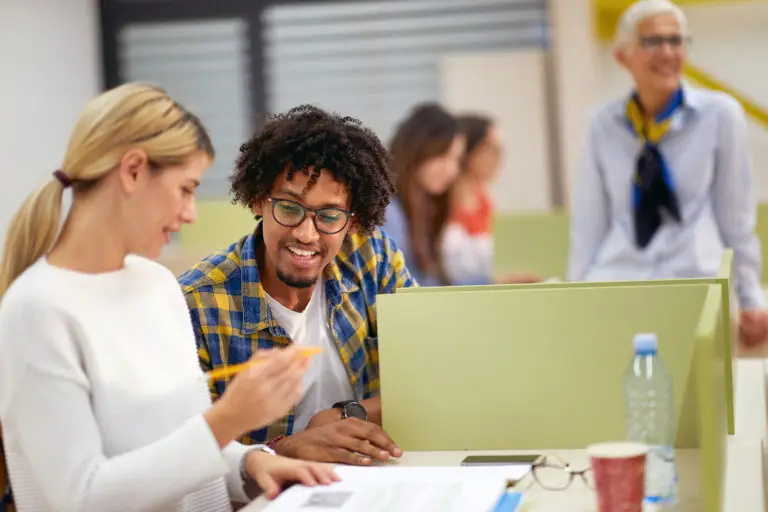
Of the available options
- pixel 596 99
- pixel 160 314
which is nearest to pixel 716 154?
pixel 160 314

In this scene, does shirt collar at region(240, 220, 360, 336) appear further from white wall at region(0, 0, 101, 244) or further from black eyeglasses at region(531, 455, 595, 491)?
white wall at region(0, 0, 101, 244)

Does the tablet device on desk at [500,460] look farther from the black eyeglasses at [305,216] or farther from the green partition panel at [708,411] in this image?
the black eyeglasses at [305,216]

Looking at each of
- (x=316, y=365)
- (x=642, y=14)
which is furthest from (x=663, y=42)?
(x=316, y=365)

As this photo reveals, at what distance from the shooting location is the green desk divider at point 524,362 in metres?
1.93

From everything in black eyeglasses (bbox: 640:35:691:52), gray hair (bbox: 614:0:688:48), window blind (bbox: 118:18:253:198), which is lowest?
black eyeglasses (bbox: 640:35:691:52)

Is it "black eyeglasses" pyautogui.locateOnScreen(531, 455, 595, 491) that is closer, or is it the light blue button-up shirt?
"black eyeglasses" pyautogui.locateOnScreen(531, 455, 595, 491)

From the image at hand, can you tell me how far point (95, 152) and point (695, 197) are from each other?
2.30m

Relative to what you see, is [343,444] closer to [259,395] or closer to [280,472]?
[280,472]

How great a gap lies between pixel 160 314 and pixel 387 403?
50 cm

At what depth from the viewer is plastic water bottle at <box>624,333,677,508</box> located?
1622 mm

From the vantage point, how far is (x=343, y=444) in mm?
1884

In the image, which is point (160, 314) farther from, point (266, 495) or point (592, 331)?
point (592, 331)

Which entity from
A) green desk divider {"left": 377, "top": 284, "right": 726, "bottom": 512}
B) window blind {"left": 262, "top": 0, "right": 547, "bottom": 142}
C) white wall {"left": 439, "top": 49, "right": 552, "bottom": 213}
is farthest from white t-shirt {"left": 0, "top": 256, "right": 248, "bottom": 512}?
window blind {"left": 262, "top": 0, "right": 547, "bottom": 142}

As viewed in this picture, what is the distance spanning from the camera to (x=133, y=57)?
311 inches
